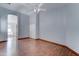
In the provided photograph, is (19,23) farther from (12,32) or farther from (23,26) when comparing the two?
(12,32)

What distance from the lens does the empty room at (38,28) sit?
89.0 inches

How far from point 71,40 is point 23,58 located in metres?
1.16

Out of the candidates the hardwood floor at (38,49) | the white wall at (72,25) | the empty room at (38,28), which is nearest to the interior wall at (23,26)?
the empty room at (38,28)

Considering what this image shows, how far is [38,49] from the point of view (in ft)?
7.51

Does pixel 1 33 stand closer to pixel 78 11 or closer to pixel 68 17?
pixel 68 17

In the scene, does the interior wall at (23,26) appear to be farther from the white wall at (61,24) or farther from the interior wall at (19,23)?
the white wall at (61,24)

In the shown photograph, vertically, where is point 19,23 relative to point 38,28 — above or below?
above

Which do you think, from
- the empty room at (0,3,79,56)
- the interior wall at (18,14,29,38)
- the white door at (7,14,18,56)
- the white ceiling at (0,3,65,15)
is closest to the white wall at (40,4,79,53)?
the empty room at (0,3,79,56)

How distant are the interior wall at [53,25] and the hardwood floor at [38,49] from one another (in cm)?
14

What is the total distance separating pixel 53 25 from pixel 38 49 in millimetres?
599

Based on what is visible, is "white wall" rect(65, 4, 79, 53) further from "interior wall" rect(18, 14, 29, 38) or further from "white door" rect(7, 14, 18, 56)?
"white door" rect(7, 14, 18, 56)

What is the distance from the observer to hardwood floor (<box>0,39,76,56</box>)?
88.7 inches

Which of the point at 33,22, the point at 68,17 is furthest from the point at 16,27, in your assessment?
the point at 68,17

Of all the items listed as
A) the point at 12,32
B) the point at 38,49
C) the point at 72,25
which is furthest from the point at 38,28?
the point at 72,25
